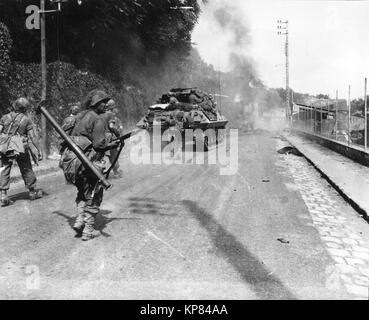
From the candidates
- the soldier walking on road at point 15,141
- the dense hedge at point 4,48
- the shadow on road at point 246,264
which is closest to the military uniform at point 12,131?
the soldier walking on road at point 15,141

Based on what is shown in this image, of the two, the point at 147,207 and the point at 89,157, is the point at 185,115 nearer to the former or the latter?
the point at 147,207

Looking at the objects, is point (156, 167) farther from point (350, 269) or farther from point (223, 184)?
point (350, 269)

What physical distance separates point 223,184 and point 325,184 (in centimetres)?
244

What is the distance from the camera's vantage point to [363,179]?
9.77 metres

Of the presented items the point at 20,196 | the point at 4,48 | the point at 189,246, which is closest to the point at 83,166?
the point at 189,246

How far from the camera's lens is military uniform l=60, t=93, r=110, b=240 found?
17.0 feet

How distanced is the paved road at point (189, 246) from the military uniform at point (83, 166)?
0.30 metres

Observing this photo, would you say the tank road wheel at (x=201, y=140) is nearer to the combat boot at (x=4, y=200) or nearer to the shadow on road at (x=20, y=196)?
the shadow on road at (x=20, y=196)

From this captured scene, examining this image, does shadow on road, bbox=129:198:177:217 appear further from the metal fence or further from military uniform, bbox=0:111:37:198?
the metal fence

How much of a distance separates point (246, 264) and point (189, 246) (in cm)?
81

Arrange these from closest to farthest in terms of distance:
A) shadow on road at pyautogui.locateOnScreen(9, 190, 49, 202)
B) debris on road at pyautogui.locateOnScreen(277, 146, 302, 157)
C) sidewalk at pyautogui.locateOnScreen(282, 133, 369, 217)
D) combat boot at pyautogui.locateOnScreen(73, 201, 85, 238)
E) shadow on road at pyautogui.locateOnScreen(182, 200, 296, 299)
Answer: shadow on road at pyautogui.locateOnScreen(182, 200, 296, 299) < combat boot at pyautogui.locateOnScreen(73, 201, 85, 238) < sidewalk at pyautogui.locateOnScreen(282, 133, 369, 217) < shadow on road at pyautogui.locateOnScreen(9, 190, 49, 202) < debris on road at pyautogui.locateOnScreen(277, 146, 302, 157)

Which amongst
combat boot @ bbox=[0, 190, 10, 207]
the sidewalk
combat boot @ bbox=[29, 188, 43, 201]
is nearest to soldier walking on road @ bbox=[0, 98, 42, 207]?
combat boot @ bbox=[0, 190, 10, 207]

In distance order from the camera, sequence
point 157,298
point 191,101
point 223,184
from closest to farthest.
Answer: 1. point 157,298
2. point 223,184
3. point 191,101
